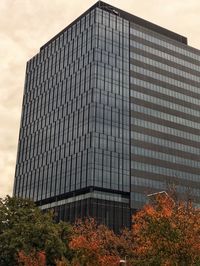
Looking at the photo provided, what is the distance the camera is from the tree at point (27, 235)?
55.3 m

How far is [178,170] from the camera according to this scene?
12256 centimetres

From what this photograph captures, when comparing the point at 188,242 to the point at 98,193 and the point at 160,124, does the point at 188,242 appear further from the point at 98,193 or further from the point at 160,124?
the point at 160,124

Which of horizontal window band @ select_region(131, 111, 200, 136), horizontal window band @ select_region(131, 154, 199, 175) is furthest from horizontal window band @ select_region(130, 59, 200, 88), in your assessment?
horizontal window band @ select_region(131, 154, 199, 175)

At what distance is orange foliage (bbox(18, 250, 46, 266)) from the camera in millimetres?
49938

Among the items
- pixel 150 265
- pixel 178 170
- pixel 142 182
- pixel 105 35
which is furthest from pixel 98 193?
pixel 150 265

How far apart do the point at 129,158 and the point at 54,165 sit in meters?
Answer: 21.6

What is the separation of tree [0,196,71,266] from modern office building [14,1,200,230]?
45.4 metres

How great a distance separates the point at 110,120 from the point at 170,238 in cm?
8323

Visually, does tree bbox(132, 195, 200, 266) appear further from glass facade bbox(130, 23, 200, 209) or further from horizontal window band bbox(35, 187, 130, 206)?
glass facade bbox(130, 23, 200, 209)

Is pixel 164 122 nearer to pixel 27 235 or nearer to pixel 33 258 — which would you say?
pixel 27 235

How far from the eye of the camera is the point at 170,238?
32.6 meters


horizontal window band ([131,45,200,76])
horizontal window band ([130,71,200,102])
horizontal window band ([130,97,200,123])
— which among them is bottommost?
horizontal window band ([130,97,200,123])

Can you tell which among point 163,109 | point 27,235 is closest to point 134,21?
point 163,109

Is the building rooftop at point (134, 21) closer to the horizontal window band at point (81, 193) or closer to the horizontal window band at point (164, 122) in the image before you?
the horizontal window band at point (164, 122)
